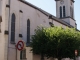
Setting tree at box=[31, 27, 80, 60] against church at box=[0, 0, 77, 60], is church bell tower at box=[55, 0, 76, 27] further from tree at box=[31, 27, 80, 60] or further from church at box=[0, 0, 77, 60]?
tree at box=[31, 27, 80, 60]

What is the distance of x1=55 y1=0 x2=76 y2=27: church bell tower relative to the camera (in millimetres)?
51250

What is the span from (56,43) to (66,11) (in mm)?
26298

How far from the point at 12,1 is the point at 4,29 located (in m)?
5.16

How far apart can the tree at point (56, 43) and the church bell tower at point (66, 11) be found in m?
23.1

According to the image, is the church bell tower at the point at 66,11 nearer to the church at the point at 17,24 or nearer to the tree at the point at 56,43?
the church at the point at 17,24

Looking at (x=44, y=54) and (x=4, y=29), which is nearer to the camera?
(x=4, y=29)

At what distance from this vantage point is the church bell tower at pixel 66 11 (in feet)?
168

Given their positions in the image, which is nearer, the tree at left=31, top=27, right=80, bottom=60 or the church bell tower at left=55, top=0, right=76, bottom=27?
the tree at left=31, top=27, right=80, bottom=60

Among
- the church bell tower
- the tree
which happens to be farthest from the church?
the church bell tower

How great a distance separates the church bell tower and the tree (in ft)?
75.9

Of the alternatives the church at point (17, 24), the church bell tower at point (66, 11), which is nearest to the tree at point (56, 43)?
the church at point (17, 24)

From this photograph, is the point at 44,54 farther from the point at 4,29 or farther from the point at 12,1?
the point at 12,1

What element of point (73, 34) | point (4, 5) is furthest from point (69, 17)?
point (4, 5)

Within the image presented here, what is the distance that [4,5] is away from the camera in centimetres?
2723
